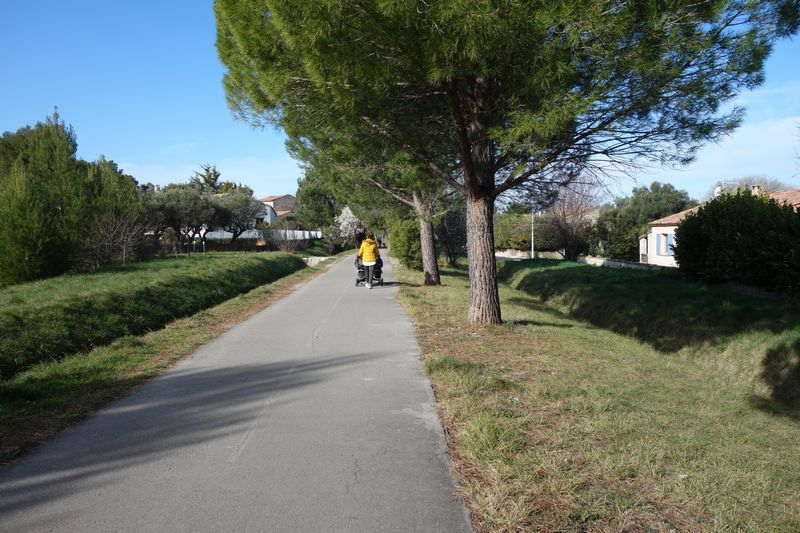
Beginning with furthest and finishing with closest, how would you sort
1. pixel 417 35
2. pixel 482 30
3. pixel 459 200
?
1. pixel 459 200
2. pixel 417 35
3. pixel 482 30

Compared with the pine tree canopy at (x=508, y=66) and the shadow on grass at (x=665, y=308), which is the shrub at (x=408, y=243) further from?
the pine tree canopy at (x=508, y=66)

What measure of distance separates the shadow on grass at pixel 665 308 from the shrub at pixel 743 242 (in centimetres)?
47

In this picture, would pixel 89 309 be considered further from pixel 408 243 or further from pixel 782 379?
pixel 408 243

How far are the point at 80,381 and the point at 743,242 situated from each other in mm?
13970

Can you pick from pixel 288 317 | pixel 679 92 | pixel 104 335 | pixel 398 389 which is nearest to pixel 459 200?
pixel 288 317

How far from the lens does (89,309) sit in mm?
10445

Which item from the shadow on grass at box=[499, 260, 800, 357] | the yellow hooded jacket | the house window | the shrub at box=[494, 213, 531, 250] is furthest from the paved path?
the shrub at box=[494, 213, 531, 250]

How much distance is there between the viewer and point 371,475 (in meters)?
4.00

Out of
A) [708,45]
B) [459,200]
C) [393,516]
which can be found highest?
[708,45]

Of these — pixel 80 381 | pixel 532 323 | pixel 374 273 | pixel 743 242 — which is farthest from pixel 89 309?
pixel 743 242

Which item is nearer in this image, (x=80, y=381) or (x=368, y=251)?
(x=80, y=381)

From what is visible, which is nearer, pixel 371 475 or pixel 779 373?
pixel 371 475

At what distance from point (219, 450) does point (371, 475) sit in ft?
4.30

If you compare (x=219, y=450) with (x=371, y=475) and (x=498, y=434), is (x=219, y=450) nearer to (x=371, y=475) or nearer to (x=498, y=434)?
(x=371, y=475)
